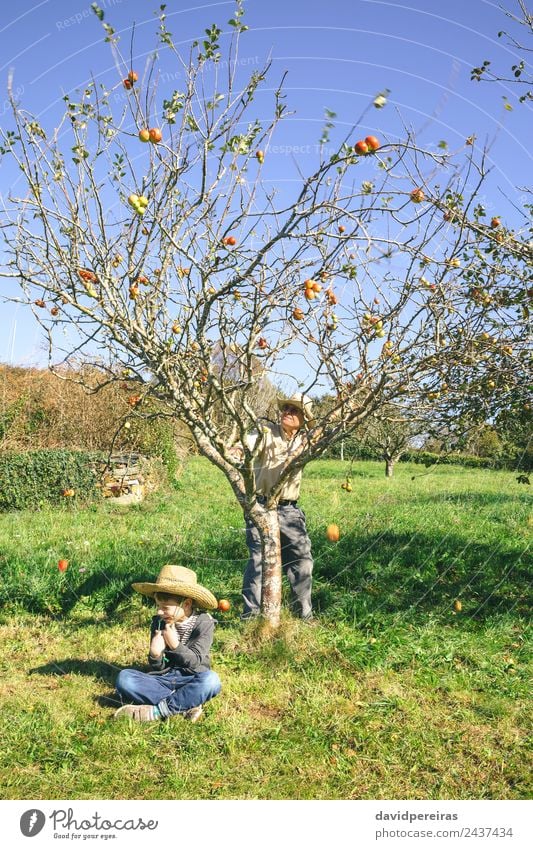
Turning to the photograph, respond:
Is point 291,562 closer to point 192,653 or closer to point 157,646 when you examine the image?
point 192,653

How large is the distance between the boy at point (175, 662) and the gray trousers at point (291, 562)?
3.02ft

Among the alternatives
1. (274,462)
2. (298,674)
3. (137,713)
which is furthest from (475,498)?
(137,713)

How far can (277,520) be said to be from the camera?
4.63m

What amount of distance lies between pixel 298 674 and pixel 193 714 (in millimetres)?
746

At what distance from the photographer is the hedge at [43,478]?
34.6 ft

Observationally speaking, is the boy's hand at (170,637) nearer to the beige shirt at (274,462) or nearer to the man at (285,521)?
the man at (285,521)

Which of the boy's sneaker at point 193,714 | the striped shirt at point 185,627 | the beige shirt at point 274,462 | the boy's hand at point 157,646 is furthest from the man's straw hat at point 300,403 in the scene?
the boy's sneaker at point 193,714

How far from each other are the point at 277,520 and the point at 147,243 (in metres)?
1.95

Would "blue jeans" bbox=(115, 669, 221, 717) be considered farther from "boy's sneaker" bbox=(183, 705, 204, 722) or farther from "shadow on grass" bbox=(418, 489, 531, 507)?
"shadow on grass" bbox=(418, 489, 531, 507)

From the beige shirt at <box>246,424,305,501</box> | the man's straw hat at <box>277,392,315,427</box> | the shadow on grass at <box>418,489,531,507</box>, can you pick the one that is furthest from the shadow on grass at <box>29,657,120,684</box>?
the shadow on grass at <box>418,489,531,507</box>

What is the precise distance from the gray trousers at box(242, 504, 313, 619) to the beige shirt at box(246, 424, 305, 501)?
0.17 m

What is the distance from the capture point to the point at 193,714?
11.9ft

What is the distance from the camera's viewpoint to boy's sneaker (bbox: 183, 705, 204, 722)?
3596 mm
